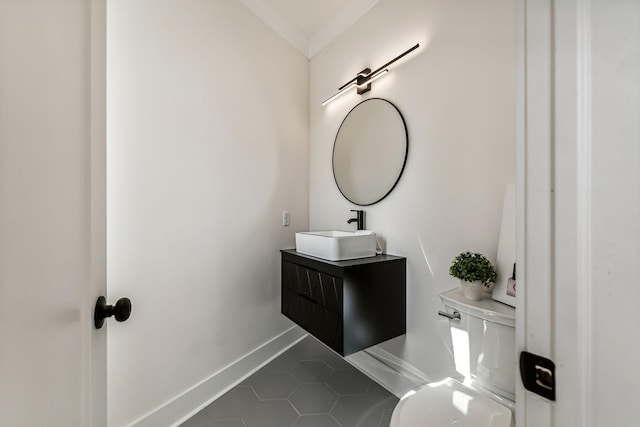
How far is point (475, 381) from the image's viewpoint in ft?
3.42

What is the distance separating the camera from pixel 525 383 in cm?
45

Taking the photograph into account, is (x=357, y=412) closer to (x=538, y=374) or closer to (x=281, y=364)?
(x=281, y=364)

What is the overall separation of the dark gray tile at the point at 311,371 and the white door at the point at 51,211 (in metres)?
1.40

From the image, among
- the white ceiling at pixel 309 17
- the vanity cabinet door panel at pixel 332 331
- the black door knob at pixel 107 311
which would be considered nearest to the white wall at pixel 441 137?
the white ceiling at pixel 309 17

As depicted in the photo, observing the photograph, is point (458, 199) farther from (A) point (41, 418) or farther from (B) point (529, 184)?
(A) point (41, 418)

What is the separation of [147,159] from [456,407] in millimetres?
1695

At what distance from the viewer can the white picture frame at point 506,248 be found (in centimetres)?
109

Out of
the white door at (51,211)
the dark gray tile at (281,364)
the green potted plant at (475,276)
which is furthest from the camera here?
the dark gray tile at (281,364)

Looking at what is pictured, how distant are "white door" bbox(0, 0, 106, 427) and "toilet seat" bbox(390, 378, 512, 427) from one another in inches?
36.5

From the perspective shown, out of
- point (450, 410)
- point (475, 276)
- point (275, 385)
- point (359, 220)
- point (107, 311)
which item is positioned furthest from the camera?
point (359, 220)

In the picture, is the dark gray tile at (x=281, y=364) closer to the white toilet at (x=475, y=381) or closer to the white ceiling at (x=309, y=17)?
the white toilet at (x=475, y=381)

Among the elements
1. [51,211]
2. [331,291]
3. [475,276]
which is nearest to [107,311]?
[51,211]

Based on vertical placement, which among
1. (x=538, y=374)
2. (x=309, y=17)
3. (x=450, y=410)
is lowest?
(x=450, y=410)

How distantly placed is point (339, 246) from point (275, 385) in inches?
40.8
